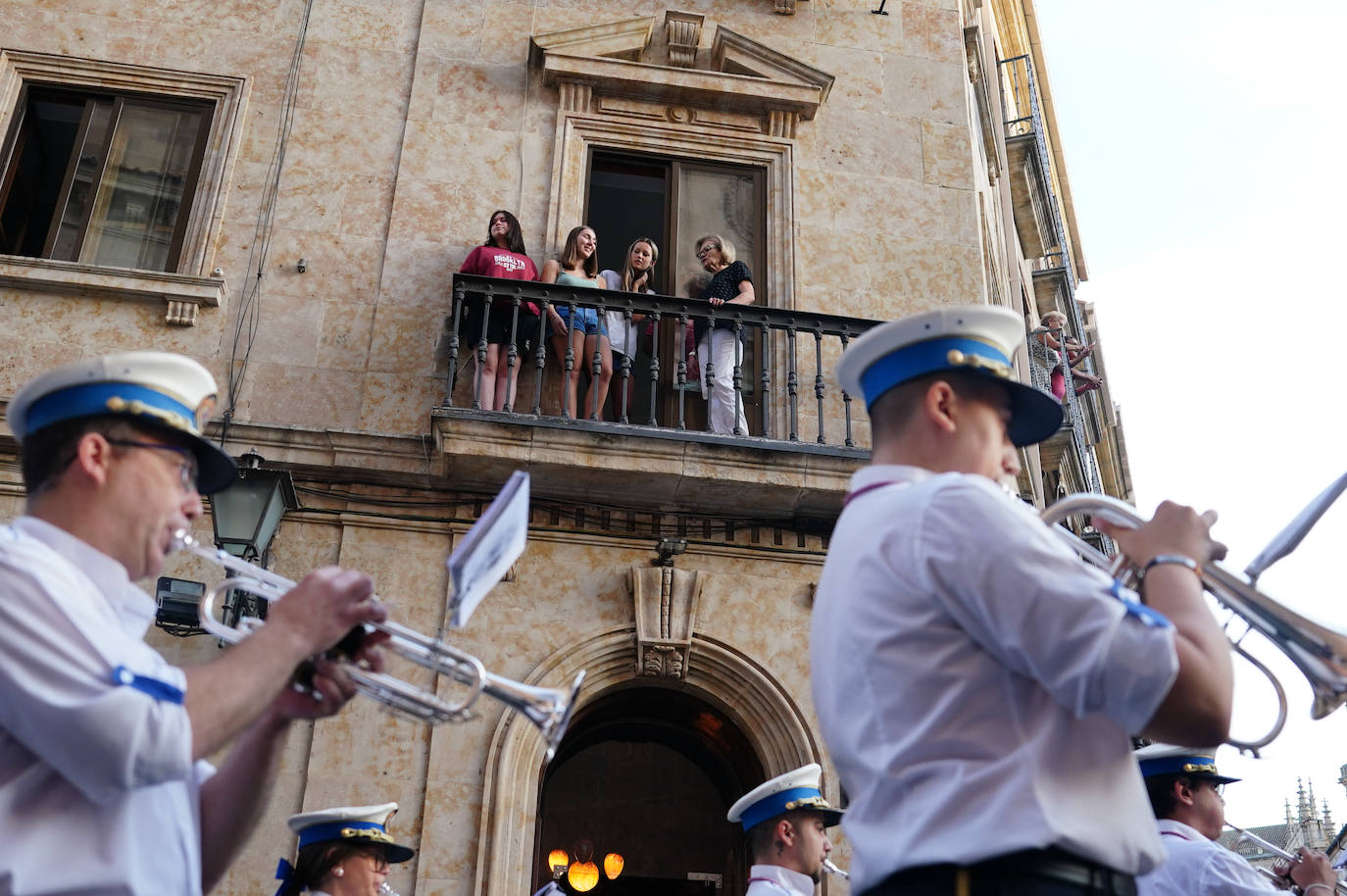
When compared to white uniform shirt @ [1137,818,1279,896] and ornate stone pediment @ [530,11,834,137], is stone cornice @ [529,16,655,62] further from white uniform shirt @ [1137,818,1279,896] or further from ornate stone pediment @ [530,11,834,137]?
white uniform shirt @ [1137,818,1279,896]

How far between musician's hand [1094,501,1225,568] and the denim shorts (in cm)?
729

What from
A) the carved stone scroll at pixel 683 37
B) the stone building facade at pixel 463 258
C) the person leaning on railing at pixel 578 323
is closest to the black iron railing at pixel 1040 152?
the stone building facade at pixel 463 258

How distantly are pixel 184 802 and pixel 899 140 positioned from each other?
9628mm

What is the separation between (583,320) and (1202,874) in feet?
20.5

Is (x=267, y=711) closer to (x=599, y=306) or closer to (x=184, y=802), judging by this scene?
(x=184, y=802)

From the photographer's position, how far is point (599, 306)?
9.27m

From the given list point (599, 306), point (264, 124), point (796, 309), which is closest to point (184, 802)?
point (599, 306)

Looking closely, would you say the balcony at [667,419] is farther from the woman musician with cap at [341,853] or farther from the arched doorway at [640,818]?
the arched doorway at [640,818]

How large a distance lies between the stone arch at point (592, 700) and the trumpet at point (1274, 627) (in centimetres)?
569

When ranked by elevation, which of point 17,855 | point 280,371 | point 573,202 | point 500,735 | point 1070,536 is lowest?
point 17,855

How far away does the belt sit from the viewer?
2006mm

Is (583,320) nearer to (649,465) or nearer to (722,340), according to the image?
(722,340)

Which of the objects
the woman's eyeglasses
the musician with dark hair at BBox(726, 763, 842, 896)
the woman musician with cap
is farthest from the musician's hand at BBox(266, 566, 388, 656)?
the musician with dark hair at BBox(726, 763, 842, 896)

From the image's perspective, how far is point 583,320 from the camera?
380 inches
